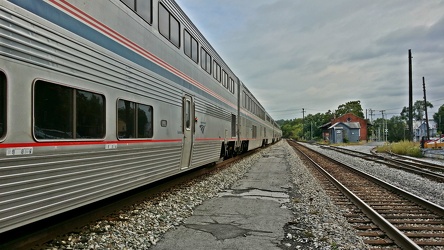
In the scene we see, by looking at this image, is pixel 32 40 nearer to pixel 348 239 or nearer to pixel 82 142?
pixel 82 142

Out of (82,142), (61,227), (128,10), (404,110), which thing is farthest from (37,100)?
(404,110)

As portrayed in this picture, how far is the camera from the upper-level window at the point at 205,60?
1048cm

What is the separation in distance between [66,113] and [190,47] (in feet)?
18.2

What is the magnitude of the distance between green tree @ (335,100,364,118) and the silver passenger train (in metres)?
104

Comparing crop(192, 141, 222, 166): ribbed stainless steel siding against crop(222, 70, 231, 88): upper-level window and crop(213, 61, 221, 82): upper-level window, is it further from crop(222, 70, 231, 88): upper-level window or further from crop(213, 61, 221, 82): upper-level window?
crop(222, 70, 231, 88): upper-level window

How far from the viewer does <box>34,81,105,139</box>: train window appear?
3777 millimetres

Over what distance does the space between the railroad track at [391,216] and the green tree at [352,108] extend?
329 ft

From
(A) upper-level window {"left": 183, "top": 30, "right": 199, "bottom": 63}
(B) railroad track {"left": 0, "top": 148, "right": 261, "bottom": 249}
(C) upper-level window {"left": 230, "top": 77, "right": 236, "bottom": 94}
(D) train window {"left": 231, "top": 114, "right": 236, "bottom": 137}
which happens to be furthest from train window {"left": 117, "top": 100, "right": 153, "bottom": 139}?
(C) upper-level window {"left": 230, "top": 77, "right": 236, "bottom": 94}

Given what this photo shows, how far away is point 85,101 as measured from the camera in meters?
4.56

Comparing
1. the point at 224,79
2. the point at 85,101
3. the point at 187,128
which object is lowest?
the point at 187,128

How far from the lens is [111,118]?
17.0 ft

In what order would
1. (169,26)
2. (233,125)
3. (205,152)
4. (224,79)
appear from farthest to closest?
1. (233,125)
2. (224,79)
3. (205,152)
4. (169,26)

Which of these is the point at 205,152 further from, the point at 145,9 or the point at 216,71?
the point at 145,9

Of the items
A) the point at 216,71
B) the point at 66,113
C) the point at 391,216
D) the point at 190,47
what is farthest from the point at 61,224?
the point at 216,71
